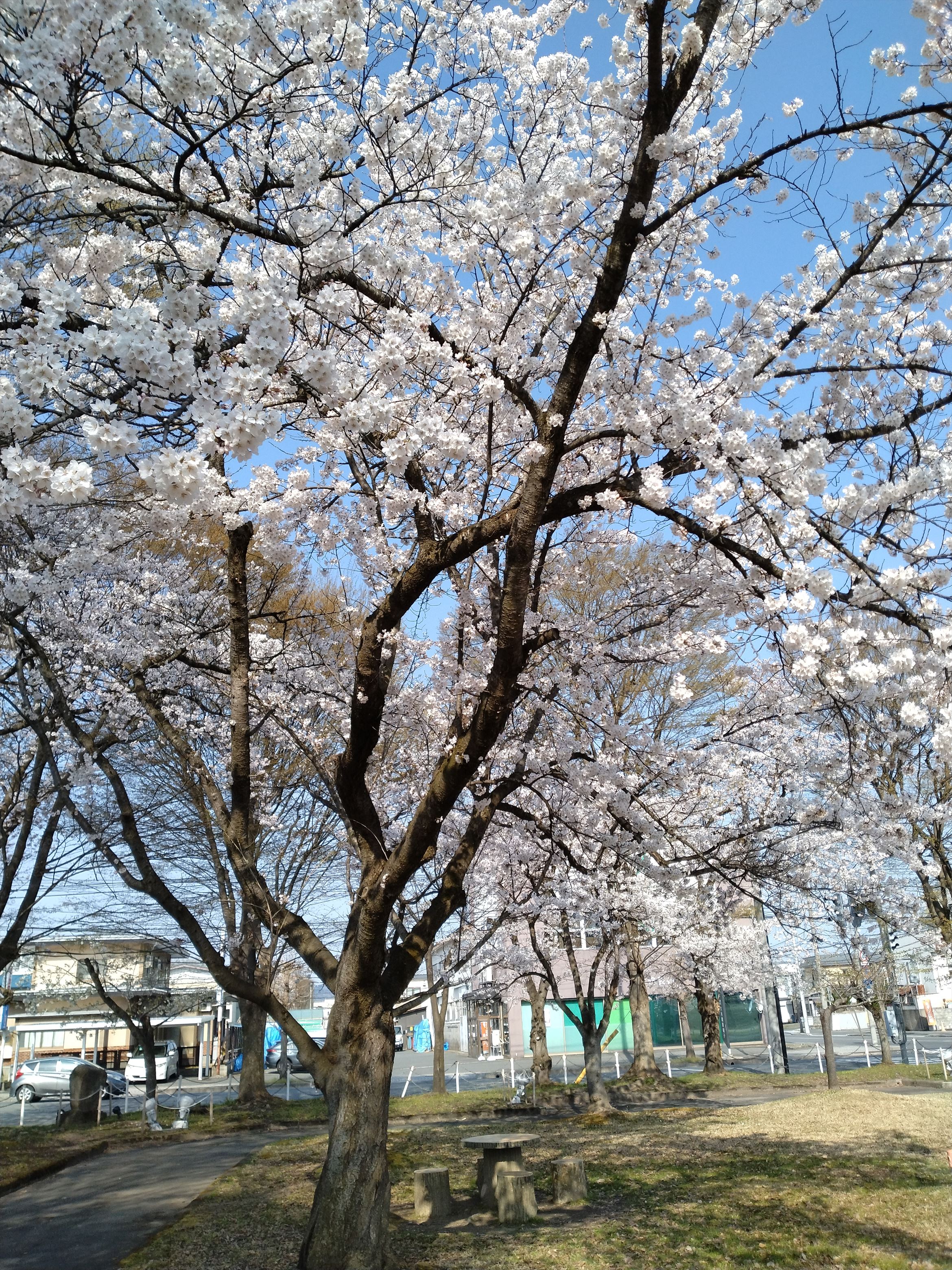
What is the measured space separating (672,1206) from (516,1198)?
1.23 m

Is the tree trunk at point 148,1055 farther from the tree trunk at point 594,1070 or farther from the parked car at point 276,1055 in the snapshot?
the parked car at point 276,1055

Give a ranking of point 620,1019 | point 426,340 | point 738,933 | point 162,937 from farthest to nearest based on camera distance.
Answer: point 620,1019 < point 738,933 < point 162,937 < point 426,340

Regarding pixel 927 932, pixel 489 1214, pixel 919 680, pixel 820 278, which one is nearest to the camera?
pixel 919 680

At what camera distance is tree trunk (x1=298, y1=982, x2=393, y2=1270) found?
506cm

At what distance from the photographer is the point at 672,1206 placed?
6.99 m

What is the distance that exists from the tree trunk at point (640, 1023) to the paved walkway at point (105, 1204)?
8.36m

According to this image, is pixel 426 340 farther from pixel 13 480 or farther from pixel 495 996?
pixel 495 996

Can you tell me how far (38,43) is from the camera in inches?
125

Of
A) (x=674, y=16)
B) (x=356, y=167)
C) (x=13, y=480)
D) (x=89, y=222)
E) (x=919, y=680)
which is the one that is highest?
(x=674, y=16)

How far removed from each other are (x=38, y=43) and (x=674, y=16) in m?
3.54

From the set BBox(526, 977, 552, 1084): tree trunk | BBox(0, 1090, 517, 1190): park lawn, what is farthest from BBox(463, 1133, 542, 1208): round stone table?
BBox(526, 977, 552, 1084): tree trunk

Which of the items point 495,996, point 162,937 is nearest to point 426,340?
point 162,937

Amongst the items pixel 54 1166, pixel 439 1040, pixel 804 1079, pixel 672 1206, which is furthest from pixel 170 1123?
pixel 804 1079

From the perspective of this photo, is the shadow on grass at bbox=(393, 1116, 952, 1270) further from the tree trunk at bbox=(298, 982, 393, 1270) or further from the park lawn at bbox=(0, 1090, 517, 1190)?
the park lawn at bbox=(0, 1090, 517, 1190)
